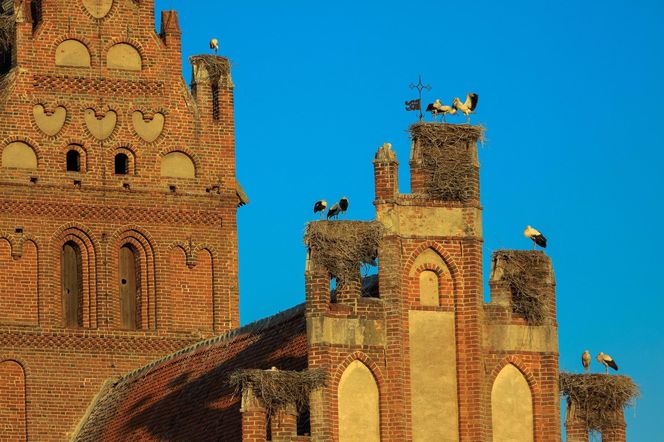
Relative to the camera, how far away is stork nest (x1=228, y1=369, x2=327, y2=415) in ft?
168

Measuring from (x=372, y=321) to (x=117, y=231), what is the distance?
15366 mm

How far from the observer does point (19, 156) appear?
6675 centimetres

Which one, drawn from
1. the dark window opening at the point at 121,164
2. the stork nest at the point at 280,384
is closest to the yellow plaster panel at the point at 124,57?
the dark window opening at the point at 121,164

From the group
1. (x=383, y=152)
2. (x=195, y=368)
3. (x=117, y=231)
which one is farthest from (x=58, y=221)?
(x=383, y=152)

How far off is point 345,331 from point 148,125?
→ 658 inches

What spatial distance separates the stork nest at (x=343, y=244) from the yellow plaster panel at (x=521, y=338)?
→ 259 centimetres

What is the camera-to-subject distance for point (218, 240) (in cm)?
6769

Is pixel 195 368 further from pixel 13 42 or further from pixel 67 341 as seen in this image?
pixel 13 42

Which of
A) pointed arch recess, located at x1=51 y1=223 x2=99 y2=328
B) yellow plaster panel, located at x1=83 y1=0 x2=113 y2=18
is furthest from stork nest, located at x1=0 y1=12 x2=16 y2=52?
pointed arch recess, located at x1=51 y1=223 x2=99 y2=328

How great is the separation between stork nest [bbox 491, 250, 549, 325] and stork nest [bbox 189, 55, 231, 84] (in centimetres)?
1574

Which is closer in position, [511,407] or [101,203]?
[511,407]

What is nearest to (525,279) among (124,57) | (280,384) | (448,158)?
(448,158)

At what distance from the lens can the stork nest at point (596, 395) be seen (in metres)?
54.2

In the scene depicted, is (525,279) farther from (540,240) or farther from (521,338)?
(521,338)
